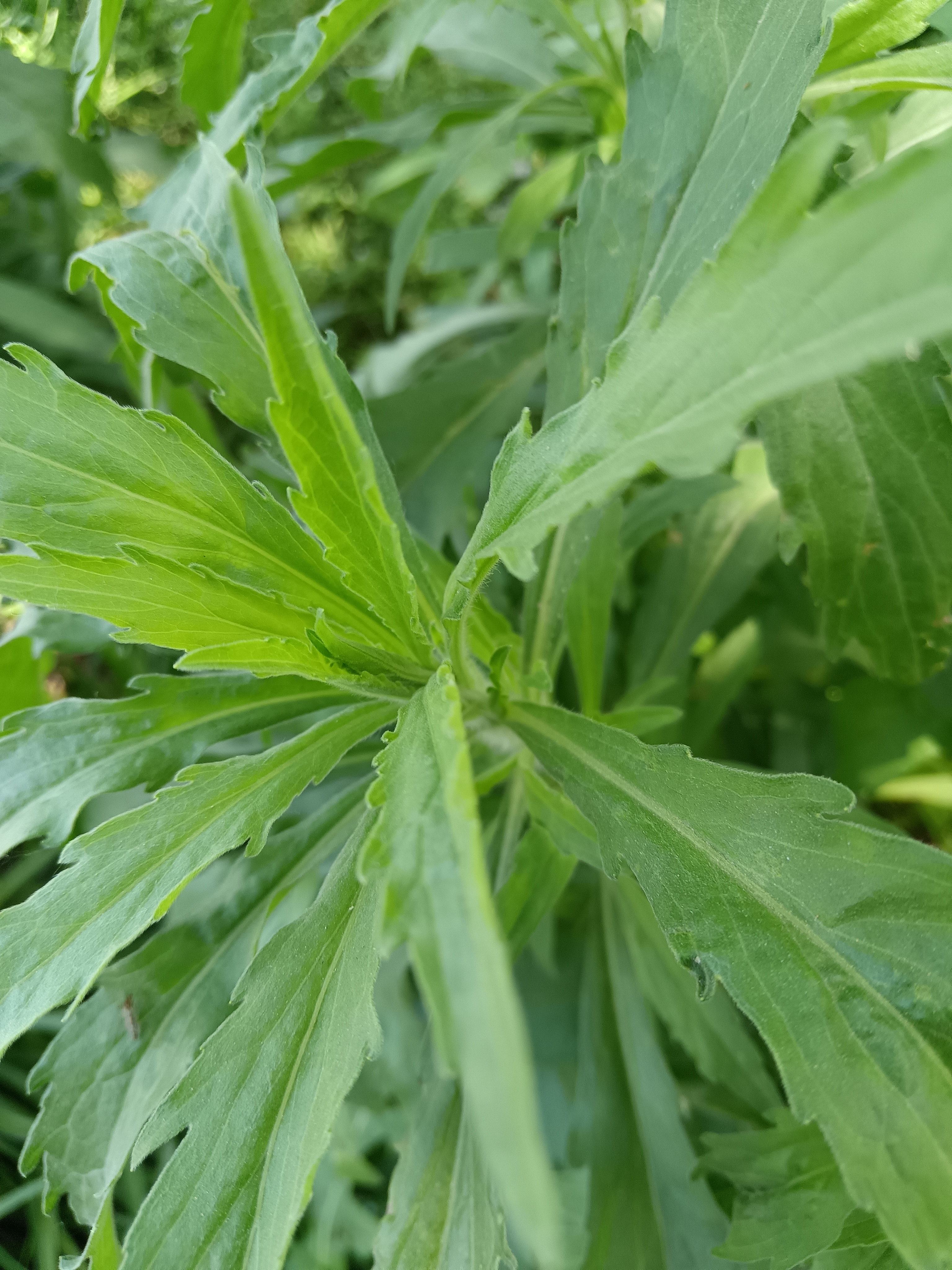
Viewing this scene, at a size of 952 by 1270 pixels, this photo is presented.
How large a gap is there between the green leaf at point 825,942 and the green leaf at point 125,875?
20 cm

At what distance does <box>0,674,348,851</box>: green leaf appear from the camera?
1.90 ft

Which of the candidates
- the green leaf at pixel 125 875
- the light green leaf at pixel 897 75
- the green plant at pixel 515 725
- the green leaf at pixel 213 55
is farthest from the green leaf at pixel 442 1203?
the green leaf at pixel 213 55

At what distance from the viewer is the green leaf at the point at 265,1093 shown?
43cm

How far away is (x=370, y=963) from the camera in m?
0.45

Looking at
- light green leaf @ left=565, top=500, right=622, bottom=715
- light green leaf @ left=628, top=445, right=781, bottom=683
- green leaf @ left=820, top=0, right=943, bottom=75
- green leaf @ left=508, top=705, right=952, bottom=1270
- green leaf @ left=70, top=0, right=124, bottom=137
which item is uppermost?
green leaf @ left=70, top=0, right=124, bottom=137

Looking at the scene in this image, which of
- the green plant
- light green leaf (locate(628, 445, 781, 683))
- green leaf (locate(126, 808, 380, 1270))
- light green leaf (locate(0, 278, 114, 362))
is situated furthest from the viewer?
light green leaf (locate(0, 278, 114, 362))

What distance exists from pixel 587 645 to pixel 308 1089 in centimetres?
38

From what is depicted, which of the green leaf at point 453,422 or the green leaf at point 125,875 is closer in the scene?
the green leaf at point 125,875

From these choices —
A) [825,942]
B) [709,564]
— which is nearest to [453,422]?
[709,564]

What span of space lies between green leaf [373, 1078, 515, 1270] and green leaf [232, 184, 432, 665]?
36 cm

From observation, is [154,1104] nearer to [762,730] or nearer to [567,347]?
[567,347]

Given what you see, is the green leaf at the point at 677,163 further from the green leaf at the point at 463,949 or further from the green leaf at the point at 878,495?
the green leaf at the point at 463,949

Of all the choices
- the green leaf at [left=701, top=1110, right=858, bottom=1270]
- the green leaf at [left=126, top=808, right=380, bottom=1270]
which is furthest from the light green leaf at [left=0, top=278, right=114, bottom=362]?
the green leaf at [left=701, top=1110, right=858, bottom=1270]

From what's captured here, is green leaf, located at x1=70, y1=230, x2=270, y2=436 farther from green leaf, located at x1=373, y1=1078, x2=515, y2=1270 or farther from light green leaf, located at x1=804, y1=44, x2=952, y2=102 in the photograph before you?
green leaf, located at x1=373, y1=1078, x2=515, y2=1270
